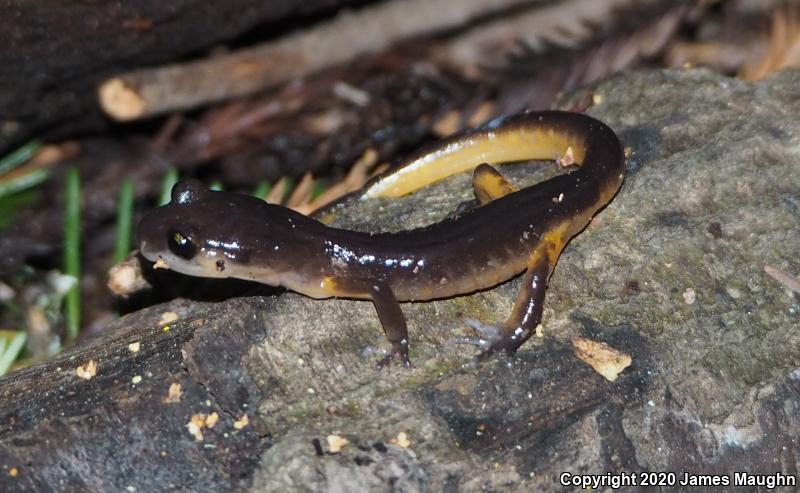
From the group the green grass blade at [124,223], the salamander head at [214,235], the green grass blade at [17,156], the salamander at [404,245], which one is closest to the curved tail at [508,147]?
the salamander at [404,245]

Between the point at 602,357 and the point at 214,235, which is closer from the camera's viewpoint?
the point at 602,357

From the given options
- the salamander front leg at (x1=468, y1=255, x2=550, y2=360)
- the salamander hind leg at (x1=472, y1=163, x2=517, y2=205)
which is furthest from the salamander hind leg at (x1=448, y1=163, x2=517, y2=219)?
the salamander front leg at (x1=468, y1=255, x2=550, y2=360)

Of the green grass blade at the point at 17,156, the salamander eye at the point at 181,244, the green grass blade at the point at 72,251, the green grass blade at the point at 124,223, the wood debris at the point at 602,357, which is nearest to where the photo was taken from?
the wood debris at the point at 602,357

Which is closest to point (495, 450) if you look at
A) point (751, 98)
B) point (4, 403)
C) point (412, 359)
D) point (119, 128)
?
point (412, 359)

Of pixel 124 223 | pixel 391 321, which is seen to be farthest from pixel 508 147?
pixel 124 223

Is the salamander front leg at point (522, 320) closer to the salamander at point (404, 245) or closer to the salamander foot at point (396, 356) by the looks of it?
the salamander at point (404, 245)

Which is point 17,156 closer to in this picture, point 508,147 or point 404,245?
point 404,245

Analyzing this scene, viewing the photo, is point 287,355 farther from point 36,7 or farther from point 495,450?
point 36,7

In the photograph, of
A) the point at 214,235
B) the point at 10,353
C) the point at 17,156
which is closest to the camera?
the point at 214,235
